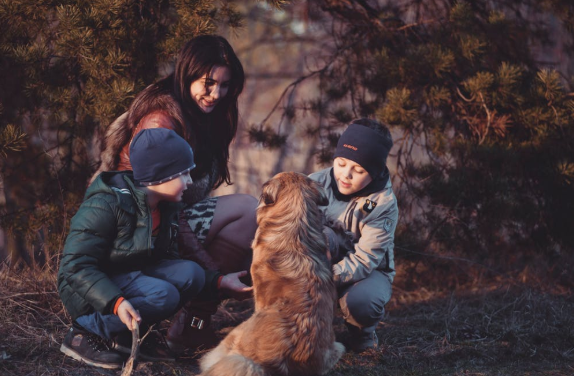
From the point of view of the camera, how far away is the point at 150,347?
3635 millimetres

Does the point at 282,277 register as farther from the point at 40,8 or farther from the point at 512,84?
the point at 512,84

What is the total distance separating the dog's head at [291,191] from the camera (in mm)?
3527

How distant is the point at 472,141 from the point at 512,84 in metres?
0.67

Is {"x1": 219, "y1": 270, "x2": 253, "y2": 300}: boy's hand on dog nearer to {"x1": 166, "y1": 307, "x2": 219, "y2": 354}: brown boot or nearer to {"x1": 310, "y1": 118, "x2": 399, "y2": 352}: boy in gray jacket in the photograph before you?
{"x1": 166, "y1": 307, "x2": 219, "y2": 354}: brown boot

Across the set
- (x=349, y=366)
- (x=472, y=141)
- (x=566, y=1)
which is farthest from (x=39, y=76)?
(x=566, y=1)

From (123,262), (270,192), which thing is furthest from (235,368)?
(270,192)

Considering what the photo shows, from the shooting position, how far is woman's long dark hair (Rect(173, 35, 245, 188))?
4.15 meters

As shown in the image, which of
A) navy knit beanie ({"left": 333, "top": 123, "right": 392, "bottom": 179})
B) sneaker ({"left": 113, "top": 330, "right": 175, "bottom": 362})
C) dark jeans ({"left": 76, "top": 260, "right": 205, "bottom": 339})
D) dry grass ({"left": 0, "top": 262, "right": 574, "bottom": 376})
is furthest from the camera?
navy knit beanie ({"left": 333, "top": 123, "right": 392, "bottom": 179})

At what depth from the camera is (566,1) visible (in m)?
5.78

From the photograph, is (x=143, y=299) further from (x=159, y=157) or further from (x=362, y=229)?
(x=362, y=229)

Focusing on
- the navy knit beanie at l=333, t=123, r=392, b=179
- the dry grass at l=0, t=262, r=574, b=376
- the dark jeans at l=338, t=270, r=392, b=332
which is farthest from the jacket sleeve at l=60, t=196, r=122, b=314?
the navy knit beanie at l=333, t=123, r=392, b=179

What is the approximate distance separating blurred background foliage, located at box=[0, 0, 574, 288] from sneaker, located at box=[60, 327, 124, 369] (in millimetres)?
1508

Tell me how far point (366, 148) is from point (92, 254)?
204 cm

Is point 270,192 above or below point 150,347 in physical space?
above
